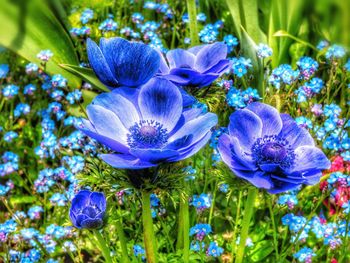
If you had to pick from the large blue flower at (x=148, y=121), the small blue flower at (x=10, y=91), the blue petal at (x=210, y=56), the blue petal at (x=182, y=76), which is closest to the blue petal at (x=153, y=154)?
the large blue flower at (x=148, y=121)

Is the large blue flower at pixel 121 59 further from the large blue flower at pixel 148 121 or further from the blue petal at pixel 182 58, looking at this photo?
the blue petal at pixel 182 58

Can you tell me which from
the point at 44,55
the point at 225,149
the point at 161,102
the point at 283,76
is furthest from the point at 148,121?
the point at 44,55

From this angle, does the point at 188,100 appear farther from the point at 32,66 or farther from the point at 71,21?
the point at 71,21

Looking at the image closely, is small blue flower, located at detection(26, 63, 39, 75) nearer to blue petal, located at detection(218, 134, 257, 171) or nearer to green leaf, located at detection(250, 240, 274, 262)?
green leaf, located at detection(250, 240, 274, 262)

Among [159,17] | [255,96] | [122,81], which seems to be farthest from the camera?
[159,17]

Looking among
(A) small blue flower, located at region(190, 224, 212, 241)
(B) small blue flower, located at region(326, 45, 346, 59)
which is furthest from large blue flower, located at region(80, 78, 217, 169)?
(B) small blue flower, located at region(326, 45, 346, 59)

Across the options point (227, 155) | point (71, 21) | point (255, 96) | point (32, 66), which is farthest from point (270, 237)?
point (71, 21)
